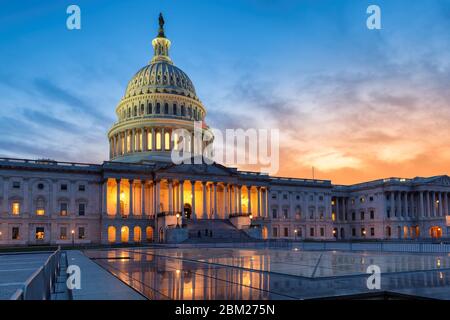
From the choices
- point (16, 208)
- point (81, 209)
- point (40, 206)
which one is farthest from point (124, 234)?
point (16, 208)

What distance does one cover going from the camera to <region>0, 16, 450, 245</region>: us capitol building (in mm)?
83375

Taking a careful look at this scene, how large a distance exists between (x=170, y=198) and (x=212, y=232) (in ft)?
41.4

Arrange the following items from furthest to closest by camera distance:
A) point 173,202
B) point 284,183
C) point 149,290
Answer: point 284,183, point 173,202, point 149,290

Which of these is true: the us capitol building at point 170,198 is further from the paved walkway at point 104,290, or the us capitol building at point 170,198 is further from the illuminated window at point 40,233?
the paved walkway at point 104,290

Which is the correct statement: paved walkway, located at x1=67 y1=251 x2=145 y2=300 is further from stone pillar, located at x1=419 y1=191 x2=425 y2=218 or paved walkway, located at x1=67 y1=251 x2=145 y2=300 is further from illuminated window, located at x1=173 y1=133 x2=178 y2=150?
stone pillar, located at x1=419 y1=191 x2=425 y2=218

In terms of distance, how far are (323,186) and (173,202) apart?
154 feet

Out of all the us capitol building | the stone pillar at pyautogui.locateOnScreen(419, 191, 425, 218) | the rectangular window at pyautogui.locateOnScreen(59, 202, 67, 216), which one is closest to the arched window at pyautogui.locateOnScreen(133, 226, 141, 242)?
the us capitol building

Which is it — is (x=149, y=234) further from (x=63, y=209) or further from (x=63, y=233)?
(x=63, y=209)

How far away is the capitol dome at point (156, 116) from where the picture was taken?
11200 cm

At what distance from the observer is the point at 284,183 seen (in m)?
114

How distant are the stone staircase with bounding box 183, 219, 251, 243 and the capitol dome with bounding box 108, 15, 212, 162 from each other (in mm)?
25025

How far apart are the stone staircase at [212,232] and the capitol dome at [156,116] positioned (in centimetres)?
2502
